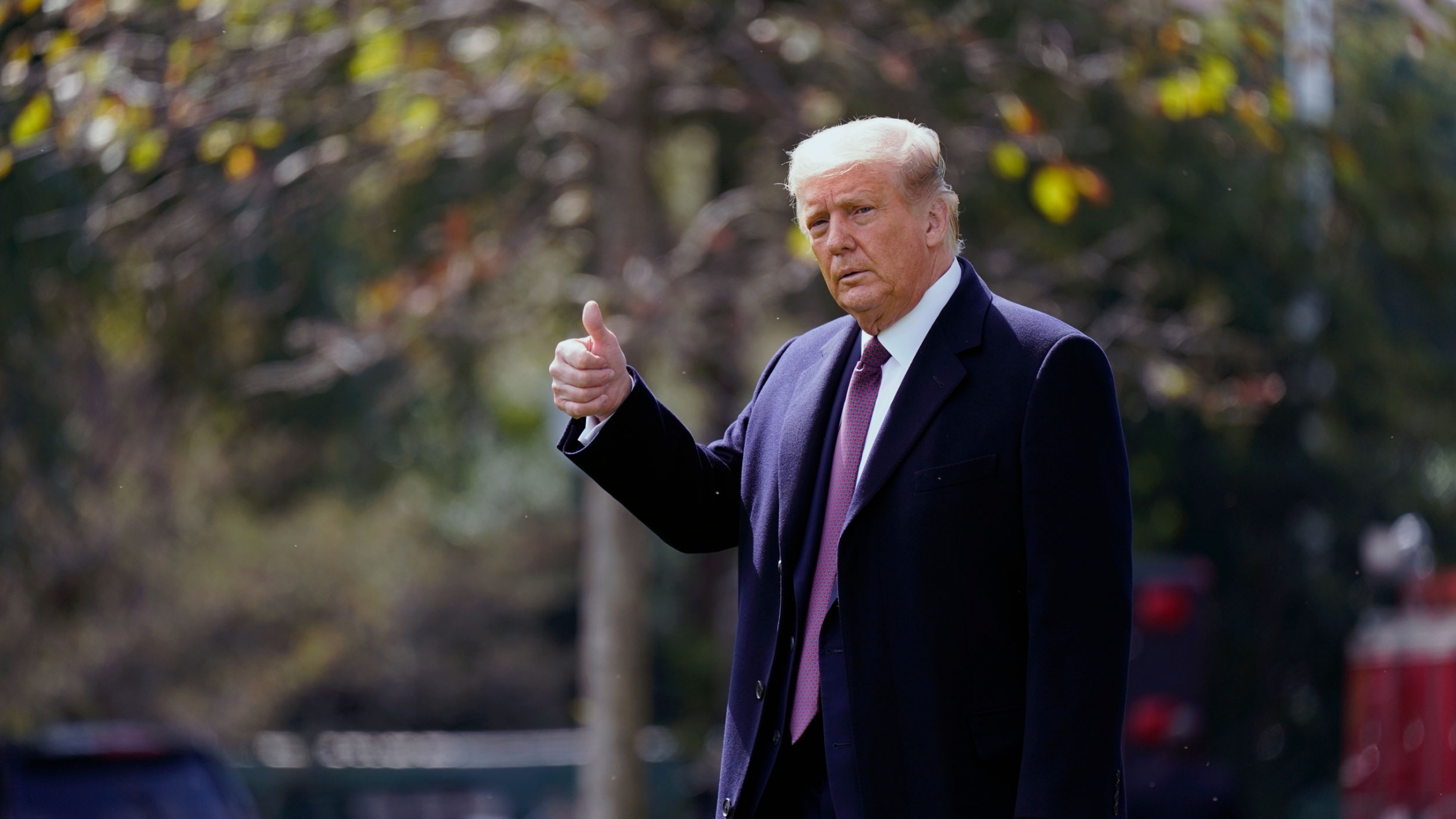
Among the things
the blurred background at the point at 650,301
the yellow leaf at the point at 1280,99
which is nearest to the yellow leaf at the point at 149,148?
the blurred background at the point at 650,301

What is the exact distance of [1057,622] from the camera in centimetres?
249

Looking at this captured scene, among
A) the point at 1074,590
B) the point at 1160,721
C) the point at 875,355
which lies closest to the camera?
the point at 1074,590

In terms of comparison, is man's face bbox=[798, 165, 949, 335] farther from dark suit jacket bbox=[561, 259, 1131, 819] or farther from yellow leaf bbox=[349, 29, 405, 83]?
yellow leaf bbox=[349, 29, 405, 83]

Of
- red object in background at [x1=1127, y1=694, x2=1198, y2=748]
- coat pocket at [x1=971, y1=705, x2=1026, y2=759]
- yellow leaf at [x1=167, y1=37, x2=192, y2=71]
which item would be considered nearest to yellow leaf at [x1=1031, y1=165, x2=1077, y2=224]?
yellow leaf at [x1=167, y1=37, x2=192, y2=71]

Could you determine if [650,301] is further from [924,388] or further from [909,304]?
[924,388]

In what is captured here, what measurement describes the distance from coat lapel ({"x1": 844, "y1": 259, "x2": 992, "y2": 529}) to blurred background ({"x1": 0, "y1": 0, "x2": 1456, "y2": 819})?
4070 mm

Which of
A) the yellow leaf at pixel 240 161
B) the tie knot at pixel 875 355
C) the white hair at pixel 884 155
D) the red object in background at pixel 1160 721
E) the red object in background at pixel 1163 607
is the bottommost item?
the red object in background at pixel 1160 721

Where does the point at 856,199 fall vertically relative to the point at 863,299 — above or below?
above

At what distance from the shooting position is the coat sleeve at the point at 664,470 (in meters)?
2.86

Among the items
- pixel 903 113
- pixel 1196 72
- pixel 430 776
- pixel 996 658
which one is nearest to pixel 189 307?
pixel 903 113

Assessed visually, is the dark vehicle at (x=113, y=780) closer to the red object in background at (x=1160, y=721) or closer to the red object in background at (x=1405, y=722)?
the red object in background at (x=1160, y=721)

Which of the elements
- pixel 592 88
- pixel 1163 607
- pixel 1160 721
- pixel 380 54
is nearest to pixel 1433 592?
pixel 1163 607

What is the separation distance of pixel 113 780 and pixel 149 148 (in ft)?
8.98

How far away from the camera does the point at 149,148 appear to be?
670cm
